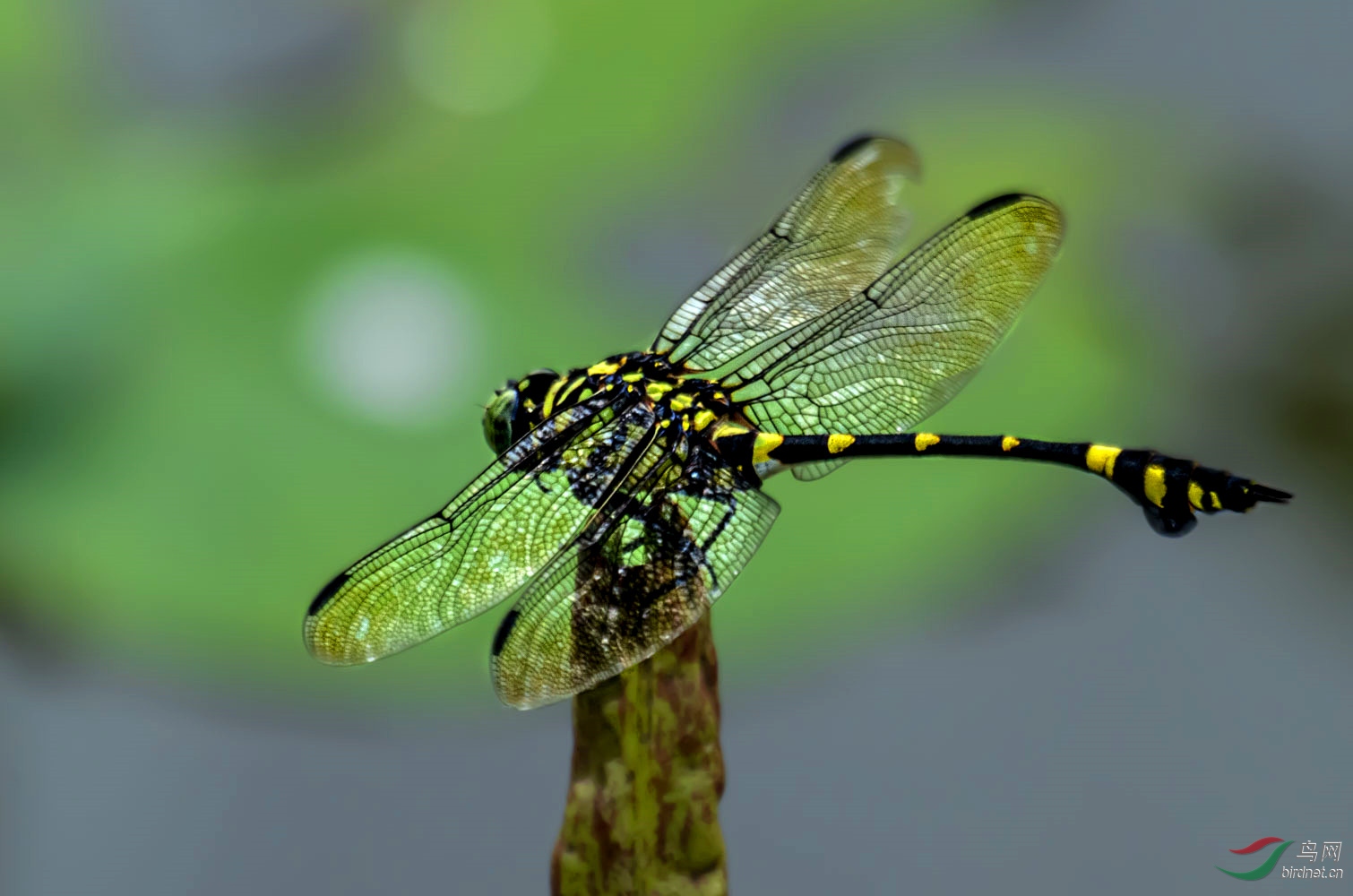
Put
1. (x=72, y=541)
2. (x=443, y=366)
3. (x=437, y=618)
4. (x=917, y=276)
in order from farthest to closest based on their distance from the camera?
(x=443, y=366)
(x=72, y=541)
(x=917, y=276)
(x=437, y=618)

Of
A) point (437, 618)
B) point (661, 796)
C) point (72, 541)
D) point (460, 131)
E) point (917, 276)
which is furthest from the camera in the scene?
point (460, 131)

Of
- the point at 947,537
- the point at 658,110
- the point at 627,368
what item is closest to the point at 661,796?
the point at 627,368

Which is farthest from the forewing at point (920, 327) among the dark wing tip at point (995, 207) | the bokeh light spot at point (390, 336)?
the bokeh light spot at point (390, 336)

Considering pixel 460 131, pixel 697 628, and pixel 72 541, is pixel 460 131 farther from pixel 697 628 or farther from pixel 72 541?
pixel 697 628

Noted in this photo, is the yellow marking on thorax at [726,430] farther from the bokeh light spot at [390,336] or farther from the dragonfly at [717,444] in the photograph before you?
the bokeh light spot at [390,336]

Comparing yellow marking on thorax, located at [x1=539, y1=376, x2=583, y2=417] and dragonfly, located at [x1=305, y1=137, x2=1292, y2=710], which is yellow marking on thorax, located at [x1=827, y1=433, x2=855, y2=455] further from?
yellow marking on thorax, located at [x1=539, y1=376, x2=583, y2=417]

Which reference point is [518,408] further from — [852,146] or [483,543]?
[852,146]

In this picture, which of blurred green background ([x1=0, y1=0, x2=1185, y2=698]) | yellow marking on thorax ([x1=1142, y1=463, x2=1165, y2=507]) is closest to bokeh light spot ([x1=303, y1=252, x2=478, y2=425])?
blurred green background ([x1=0, y1=0, x2=1185, y2=698])
